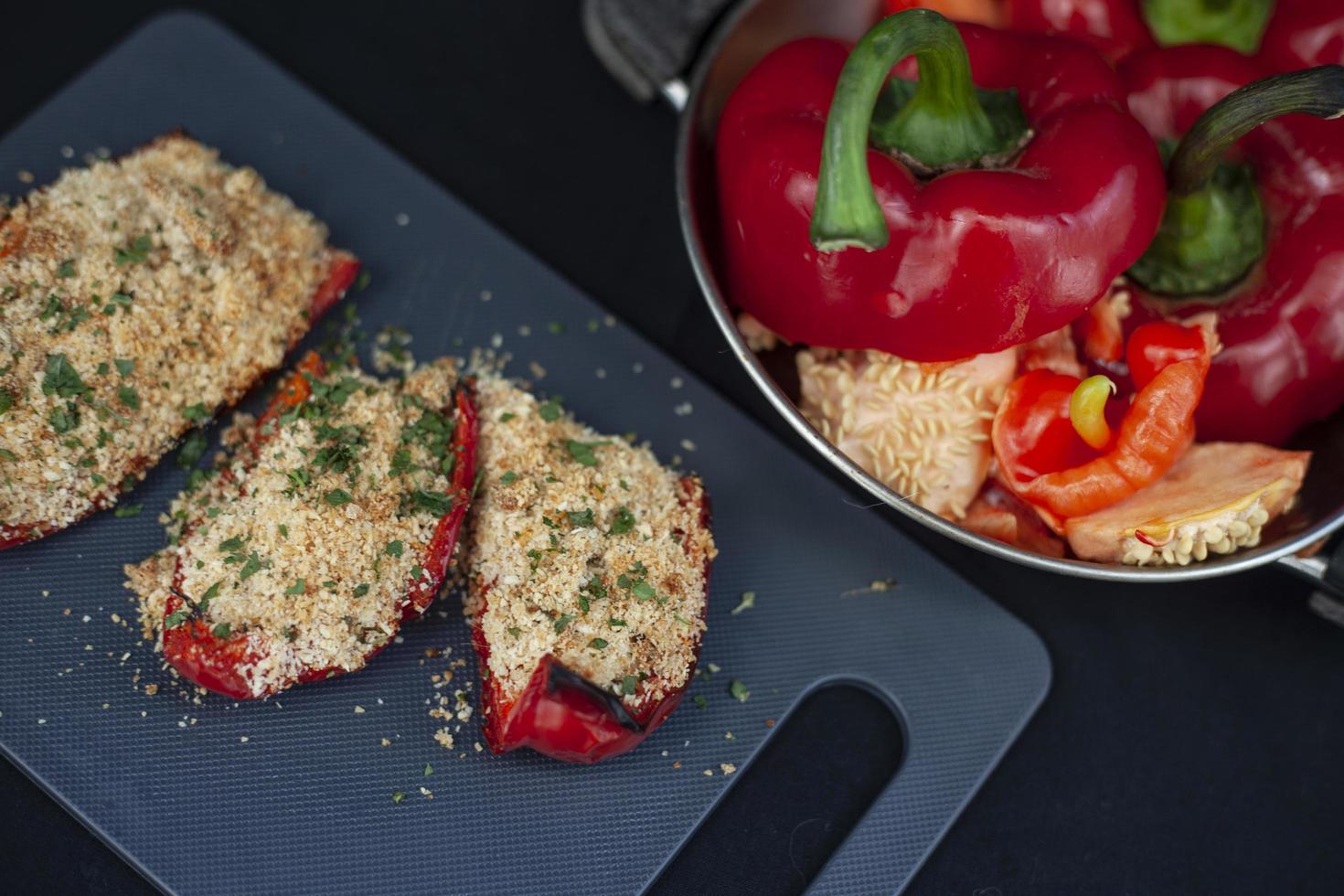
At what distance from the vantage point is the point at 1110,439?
125 cm

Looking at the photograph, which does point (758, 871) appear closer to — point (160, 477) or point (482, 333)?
point (482, 333)

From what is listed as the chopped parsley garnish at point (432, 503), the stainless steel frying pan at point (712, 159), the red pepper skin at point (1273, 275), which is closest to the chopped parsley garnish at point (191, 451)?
the chopped parsley garnish at point (432, 503)

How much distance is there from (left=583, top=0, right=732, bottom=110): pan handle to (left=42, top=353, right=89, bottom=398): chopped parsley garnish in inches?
33.5

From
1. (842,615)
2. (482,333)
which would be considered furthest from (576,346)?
(842,615)

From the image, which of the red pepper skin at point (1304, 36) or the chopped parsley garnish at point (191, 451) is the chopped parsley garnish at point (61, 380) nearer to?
the chopped parsley garnish at point (191, 451)

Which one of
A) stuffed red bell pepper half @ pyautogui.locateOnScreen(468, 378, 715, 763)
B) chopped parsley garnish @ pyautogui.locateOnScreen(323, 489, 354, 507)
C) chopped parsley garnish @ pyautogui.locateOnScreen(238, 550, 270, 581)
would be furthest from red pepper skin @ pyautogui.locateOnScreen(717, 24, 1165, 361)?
chopped parsley garnish @ pyautogui.locateOnScreen(238, 550, 270, 581)

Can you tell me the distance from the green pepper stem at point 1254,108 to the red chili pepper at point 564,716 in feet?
2.65

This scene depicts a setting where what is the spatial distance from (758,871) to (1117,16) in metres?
1.19

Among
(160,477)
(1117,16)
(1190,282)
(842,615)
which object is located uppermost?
(1117,16)

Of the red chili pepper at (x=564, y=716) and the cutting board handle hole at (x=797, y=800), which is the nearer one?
the red chili pepper at (x=564, y=716)

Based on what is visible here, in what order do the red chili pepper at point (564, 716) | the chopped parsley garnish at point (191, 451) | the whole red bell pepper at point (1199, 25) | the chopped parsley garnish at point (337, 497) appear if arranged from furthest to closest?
the whole red bell pepper at point (1199, 25) < the chopped parsley garnish at point (191, 451) < the chopped parsley garnish at point (337, 497) < the red chili pepper at point (564, 716)

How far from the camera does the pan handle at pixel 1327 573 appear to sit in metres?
1.30

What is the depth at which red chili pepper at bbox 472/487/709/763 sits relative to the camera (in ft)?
3.78

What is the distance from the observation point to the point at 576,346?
1.50 m
